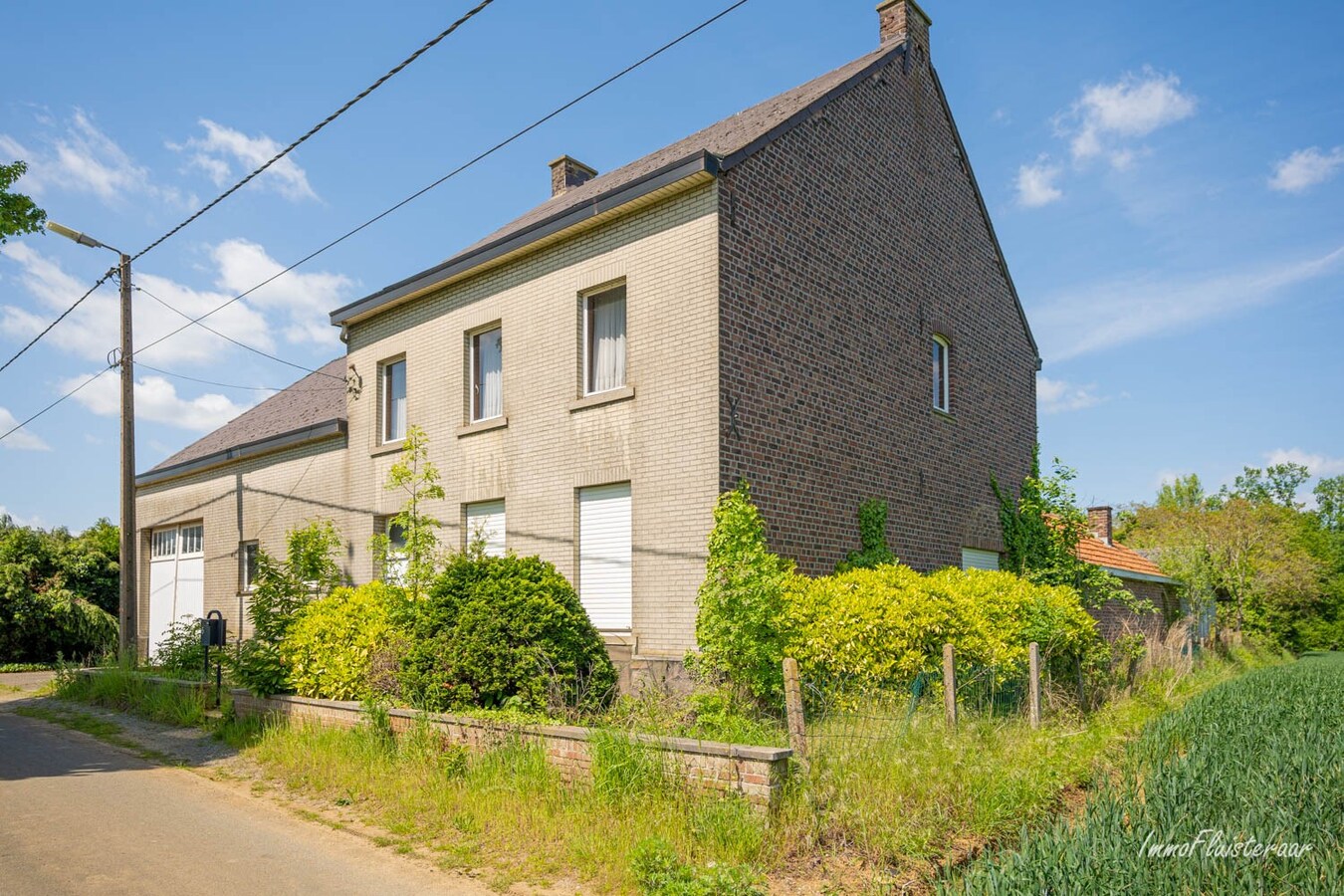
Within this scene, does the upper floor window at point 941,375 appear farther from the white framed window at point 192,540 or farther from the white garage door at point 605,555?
the white framed window at point 192,540

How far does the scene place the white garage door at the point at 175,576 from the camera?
21719 millimetres

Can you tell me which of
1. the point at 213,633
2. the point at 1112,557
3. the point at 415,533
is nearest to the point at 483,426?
the point at 415,533

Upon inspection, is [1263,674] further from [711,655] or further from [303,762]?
[303,762]

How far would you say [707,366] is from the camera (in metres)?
11.7

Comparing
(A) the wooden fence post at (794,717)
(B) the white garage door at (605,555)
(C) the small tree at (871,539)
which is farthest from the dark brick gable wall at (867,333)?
(A) the wooden fence post at (794,717)

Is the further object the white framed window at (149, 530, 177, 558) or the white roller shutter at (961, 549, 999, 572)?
the white framed window at (149, 530, 177, 558)

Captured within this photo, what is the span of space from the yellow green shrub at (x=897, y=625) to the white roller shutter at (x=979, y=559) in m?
3.85

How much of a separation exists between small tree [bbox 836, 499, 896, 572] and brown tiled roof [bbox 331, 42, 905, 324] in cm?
520

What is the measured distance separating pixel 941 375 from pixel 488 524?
8128 mm

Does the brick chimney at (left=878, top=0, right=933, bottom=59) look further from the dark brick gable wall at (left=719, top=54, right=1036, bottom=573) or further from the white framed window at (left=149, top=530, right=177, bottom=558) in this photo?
the white framed window at (left=149, top=530, right=177, bottom=558)

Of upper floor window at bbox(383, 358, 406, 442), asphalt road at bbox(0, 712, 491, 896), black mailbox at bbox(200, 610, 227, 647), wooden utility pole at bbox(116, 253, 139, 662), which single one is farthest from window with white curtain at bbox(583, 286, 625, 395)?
wooden utility pole at bbox(116, 253, 139, 662)

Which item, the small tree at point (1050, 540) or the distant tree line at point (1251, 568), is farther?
the distant tree line at point (1251, 568)

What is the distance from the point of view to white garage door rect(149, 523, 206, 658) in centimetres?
2172

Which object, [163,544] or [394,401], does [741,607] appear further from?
[163,544]
